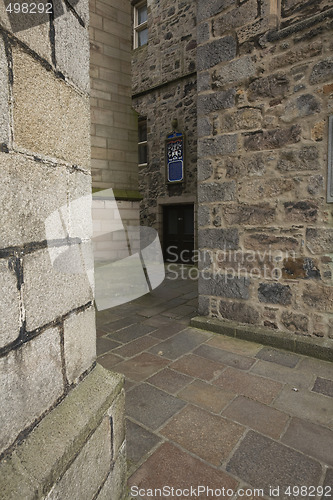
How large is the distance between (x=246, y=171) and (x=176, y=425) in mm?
2398

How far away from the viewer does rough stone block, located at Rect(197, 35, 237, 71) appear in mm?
3100

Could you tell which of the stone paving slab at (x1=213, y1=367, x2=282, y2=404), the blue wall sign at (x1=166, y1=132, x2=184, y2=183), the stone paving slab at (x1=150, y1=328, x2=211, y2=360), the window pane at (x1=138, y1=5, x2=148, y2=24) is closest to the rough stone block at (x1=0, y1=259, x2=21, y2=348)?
the stone paving slab at (x1=213, y1=367, x2=282, y2=404)

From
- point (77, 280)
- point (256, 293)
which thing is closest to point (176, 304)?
point (256, 293)

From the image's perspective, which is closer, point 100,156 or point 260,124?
point 260,124

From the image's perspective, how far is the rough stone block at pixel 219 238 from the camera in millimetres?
3213

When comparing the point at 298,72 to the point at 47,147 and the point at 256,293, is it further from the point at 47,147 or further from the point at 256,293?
the point at 47,147

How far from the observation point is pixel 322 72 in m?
2.63

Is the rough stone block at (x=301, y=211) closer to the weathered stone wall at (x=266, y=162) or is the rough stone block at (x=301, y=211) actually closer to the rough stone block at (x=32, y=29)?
the weathered stone wall at (x=266, y=162)

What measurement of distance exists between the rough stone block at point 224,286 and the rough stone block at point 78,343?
226 centimetres

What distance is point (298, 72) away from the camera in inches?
108

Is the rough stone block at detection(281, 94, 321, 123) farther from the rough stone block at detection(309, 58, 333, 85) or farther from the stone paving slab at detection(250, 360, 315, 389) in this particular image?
the stone paving slab at detection(250, 360, 315, 389)

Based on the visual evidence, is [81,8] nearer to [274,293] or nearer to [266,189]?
[266,189]

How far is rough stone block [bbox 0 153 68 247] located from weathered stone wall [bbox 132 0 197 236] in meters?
7.49

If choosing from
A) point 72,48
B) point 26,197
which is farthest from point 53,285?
point 72,48
